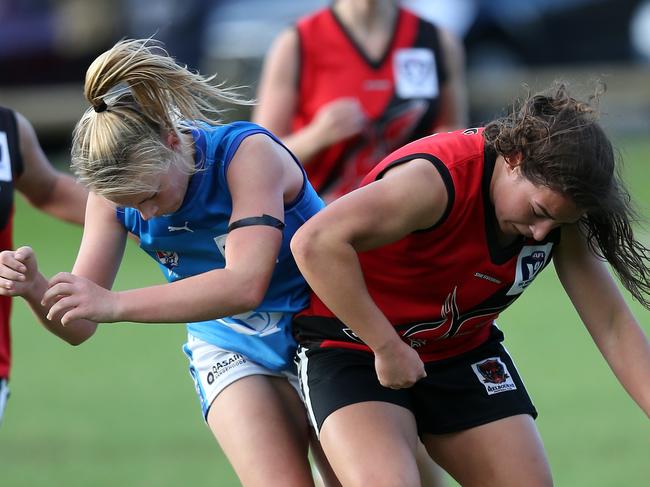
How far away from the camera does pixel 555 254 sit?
3.77 meters

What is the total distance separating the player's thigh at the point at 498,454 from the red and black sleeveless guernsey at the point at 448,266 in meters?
0.26

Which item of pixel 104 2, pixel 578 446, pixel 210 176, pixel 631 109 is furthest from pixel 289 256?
pixel 104 2

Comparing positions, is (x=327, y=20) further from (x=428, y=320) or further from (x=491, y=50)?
(x=491, y=50)

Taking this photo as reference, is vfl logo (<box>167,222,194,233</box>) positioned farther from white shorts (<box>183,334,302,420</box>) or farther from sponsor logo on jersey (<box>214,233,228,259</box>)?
white shorts (<box>183,334,302,420</box>)

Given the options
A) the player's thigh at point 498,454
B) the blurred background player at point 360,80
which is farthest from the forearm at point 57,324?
the blurred background player at point 360,80

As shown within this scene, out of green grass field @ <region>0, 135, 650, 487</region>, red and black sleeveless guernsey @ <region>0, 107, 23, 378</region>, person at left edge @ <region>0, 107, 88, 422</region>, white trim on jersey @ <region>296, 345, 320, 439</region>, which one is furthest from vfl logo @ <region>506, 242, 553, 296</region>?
red and black sleeveless guernsey @ <region>0, 107, 23, 378</region>

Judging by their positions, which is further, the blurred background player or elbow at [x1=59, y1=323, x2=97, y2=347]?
the blurred background player

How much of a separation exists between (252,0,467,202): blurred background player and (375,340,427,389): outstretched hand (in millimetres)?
2094

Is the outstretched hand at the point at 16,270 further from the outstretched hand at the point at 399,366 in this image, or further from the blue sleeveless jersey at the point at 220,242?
the outstretched hand at the point at 399,366

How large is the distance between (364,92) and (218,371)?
209 centimetres

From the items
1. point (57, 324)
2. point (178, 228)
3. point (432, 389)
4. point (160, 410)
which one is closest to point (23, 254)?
point (57, 324)

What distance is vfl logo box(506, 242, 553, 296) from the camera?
3.65 meters

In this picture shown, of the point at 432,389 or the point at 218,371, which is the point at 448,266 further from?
the point at 218,371

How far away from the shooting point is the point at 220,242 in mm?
3766
